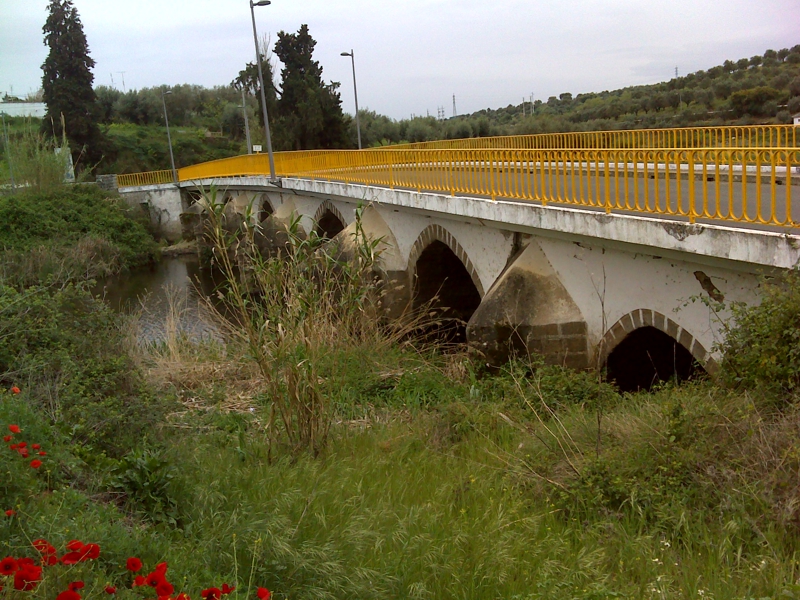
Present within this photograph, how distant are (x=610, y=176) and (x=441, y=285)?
12.5ft

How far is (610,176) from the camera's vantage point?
514 inches

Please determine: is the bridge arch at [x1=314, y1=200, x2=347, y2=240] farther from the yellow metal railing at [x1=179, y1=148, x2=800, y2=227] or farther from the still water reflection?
the still water reflection

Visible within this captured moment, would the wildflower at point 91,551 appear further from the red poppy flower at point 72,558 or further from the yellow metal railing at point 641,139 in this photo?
the yellow metal railing at point 641,139

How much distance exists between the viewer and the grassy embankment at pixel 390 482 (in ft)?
11.2

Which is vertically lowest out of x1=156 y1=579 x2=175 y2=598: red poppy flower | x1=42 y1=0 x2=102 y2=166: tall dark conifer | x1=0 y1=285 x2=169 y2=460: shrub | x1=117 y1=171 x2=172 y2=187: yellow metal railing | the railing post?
x1=0 y1=285 x2=169 y2=460: shrub

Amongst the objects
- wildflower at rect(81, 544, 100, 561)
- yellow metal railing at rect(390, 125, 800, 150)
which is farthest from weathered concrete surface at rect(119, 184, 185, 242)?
wildflower at rect(81, 544, 100, 561)

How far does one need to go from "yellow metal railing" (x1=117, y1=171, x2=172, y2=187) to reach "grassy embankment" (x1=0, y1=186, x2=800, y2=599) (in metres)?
36.0

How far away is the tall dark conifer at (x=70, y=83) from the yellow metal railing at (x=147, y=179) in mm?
3082

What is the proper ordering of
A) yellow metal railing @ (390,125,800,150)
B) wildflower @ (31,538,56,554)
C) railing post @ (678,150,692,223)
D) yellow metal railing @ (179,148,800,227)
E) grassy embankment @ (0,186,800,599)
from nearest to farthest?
wildflower @ (31,538,56,554) < grassy embankment @ (0,186,800,599) < yellow metal railing @ (179,148,800,227) < railing post @ (678,150,692,223) < yellow metal railing @ (390,125,800,150)

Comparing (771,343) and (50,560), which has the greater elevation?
(50,560)

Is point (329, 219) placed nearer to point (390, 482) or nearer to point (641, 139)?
point (641, 139)

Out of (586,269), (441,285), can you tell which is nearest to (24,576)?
(586,269)

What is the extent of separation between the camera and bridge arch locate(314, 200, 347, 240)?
19509 mm

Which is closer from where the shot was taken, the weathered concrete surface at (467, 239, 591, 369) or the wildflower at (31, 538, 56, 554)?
the wildflower at (31, 538, 56, 554)
